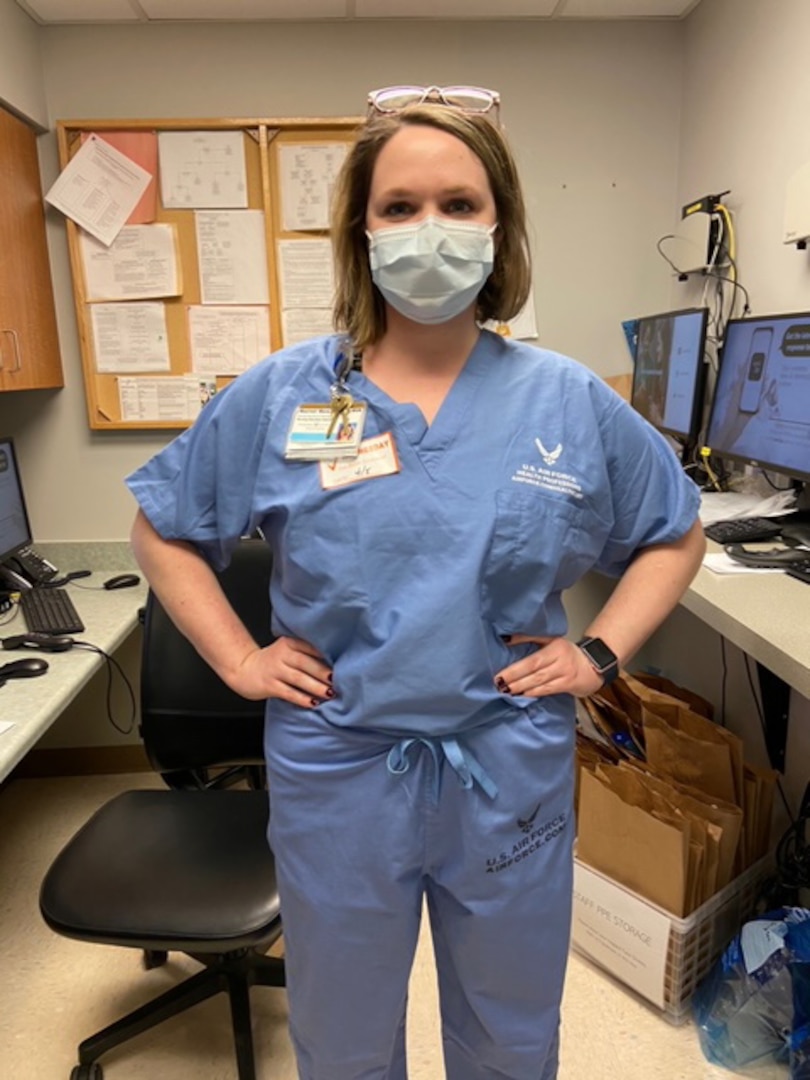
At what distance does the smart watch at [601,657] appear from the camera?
100 cm

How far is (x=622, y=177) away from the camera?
95.6 inches

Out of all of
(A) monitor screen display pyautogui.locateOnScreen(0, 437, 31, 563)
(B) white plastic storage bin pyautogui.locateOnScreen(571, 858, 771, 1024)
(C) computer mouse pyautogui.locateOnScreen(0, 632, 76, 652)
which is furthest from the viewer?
(A) monitor screen display pyautogui.locateOnScreen(0, 437, 31, 563)

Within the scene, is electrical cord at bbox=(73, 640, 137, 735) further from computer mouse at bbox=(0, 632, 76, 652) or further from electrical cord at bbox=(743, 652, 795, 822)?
electrical cord at bbox=(743, 652, 795, 822)

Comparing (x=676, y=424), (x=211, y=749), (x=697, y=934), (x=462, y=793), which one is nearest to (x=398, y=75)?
(x=676, y=424)

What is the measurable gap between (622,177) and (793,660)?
1823 mm

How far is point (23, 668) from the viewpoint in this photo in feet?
5.40

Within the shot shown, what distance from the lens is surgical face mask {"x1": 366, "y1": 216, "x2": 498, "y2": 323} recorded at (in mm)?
911

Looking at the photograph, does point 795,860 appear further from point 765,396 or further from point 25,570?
point 25,570

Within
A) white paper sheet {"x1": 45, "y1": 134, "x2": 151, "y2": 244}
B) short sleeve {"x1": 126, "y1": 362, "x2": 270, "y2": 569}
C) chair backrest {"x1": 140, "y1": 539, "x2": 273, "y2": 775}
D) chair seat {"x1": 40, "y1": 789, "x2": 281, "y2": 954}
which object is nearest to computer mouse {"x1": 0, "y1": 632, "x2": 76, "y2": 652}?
chair backrest {"x1": 140, "y1": 539, "x2": 273, "y2": 775}

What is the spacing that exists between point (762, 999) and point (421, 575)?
3.87ft

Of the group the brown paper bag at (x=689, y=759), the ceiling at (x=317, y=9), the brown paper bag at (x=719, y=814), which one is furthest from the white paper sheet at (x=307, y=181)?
the brown paper bag at (x=719, y=814)

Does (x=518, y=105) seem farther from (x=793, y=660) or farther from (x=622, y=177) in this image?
(x=793, y=660)

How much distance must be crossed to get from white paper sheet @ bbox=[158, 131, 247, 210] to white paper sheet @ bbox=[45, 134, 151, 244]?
78 mm

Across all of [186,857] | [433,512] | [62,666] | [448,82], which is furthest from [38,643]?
[448,82]
